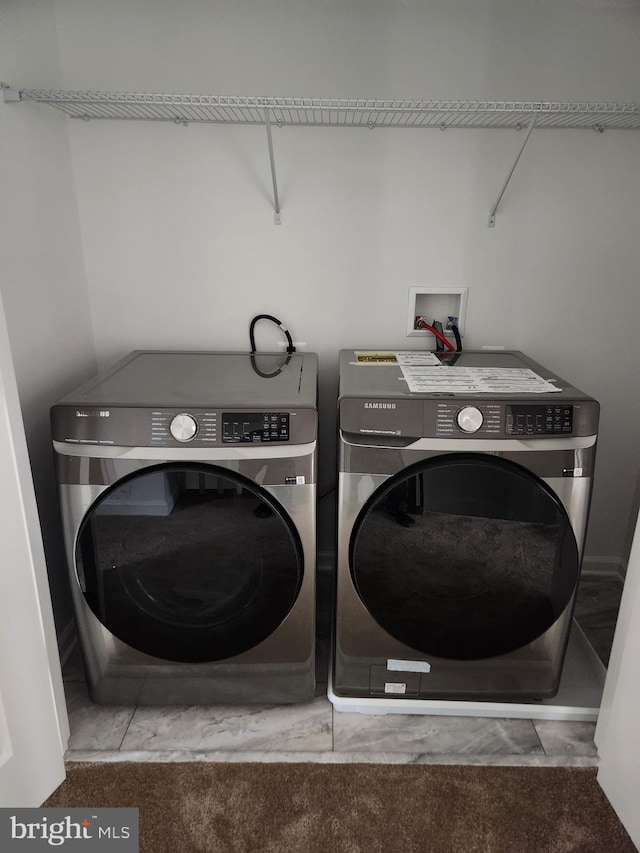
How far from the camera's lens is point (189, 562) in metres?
1.43

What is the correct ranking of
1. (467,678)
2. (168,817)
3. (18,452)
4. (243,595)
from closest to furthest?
(18,452) < (168,817) < (243,595) < (467,678)

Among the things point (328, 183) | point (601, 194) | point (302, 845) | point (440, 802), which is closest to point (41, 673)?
point (302, 845)

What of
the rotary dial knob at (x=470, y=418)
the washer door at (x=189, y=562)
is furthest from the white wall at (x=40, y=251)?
the rotary dial knob at (x=470, y=418)

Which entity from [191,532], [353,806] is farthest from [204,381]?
[353,806]

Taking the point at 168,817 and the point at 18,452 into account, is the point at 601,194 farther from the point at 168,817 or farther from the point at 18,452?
the point at 168,817

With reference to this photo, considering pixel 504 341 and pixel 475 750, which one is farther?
pixel 504 341

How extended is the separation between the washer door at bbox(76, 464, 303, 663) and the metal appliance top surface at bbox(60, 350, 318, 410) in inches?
7.3

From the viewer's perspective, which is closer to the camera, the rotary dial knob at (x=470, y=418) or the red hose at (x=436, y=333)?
the rotary dial knob at (x=470, y=418)

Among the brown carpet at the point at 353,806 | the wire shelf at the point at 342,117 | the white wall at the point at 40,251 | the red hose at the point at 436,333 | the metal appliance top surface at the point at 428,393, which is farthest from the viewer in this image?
the red hose at the point at 436,333

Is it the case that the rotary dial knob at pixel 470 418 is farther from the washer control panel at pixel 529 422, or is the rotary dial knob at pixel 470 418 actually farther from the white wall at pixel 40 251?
the white wall at pixel 40 251

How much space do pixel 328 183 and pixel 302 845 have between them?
184cm

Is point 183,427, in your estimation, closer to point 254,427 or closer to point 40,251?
point 254,427

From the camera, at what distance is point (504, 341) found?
1985mm

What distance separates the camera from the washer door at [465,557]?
1.38 meters
